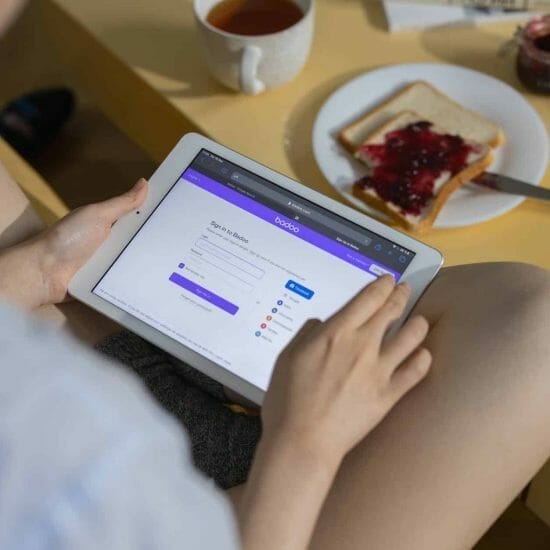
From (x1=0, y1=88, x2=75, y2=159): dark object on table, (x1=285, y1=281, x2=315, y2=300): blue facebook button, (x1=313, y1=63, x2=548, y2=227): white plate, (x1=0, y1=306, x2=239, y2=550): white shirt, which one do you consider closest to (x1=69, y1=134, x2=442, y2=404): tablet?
(x1=285, y1=281, x2=315, y2=300): blue facebook button

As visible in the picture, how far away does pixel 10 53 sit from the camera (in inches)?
59.2

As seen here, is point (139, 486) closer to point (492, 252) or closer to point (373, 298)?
point (373, 298)

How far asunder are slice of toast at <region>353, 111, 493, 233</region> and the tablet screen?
0.10m

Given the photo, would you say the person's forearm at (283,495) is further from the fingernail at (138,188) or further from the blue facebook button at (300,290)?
the fingernail at (138,188)

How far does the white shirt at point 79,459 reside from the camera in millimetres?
318

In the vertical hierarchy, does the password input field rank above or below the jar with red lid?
below

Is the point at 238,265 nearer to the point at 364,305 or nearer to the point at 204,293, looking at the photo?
the point at 204,293

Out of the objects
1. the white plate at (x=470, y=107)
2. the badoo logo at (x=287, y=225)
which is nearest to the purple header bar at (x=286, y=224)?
the badoo logo at (x=287, y=225)

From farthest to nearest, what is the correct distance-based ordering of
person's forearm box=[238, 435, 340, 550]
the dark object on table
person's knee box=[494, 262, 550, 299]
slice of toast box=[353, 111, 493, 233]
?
the dark object on table < slice of toast box=[353, 111, 493, 233] < person's knee box=[494, 262, 550, 299] < person's forearm box=[238, 435, 340, 550]

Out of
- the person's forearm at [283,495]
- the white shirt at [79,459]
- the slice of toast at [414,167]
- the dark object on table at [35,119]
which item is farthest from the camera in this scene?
the dark object on table at [35,119]

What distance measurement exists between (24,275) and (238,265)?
0.55 ft

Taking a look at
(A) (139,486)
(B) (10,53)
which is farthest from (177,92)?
(B) (10,53)

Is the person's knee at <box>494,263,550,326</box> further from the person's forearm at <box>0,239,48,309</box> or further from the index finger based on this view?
the person's forearm at <box>0,239,48,309</box>

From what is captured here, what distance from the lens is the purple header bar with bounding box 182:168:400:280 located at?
2.08ft
